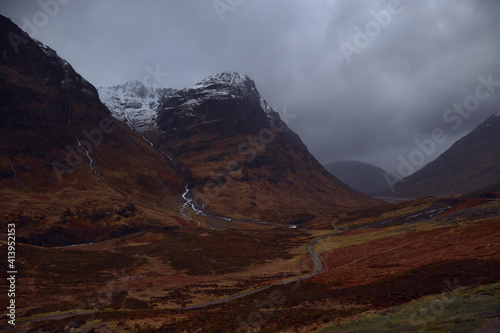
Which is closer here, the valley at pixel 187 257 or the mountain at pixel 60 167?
the valley at pixel 187 257

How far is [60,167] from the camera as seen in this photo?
143750 mm

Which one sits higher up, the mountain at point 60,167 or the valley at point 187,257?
the mountain at point 60,167

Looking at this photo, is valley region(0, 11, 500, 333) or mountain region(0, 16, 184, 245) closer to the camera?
valley region(0, 11, 500, 333)

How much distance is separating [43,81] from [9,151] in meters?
66.6

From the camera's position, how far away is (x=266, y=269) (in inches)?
2495

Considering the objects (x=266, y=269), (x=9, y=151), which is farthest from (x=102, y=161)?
(x=266, y=269)

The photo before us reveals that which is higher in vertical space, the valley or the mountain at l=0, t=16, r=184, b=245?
the mountain at l=0, t=16, r=184, b=245

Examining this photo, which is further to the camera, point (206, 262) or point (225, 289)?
point (206, 262)

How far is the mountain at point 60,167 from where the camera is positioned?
100125 mm

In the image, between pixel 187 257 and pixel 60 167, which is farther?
pixel 60 167

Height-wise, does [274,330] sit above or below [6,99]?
below

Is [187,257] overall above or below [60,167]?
below

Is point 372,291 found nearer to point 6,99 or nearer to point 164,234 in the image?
point 164,234

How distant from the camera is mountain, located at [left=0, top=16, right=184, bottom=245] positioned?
100125mm
